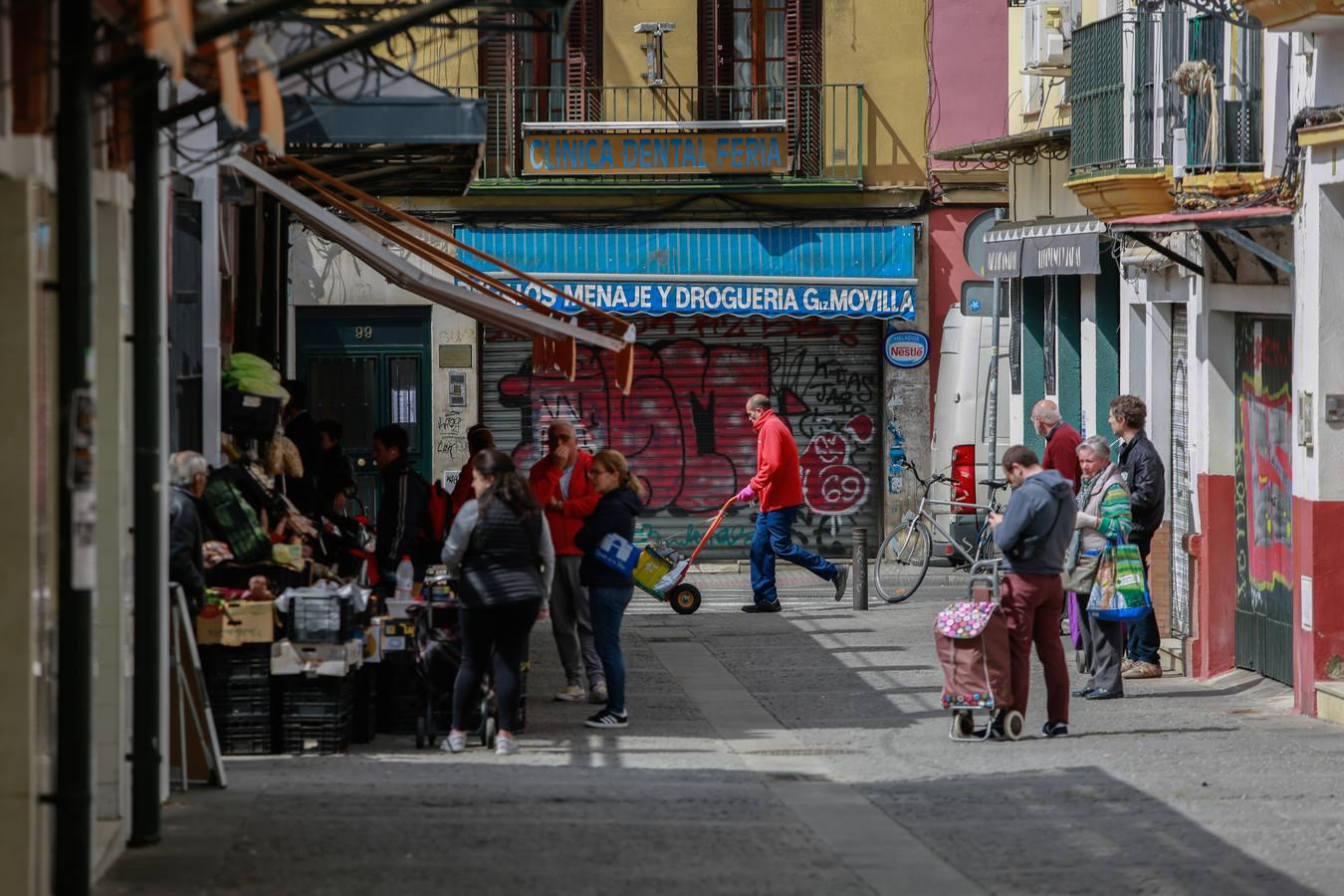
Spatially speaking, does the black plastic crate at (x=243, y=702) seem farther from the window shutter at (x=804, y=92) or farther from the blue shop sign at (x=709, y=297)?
the window shutter at (x=804, y=92)

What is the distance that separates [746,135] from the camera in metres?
24.4

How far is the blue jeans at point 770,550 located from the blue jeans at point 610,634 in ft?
21.2

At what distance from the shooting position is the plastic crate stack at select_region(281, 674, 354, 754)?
11.2 meters

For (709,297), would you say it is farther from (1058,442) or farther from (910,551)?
(1058,442)

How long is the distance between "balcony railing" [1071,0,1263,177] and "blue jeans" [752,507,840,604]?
12.6 ft

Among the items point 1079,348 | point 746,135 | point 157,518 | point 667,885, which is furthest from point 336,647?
point 746,135

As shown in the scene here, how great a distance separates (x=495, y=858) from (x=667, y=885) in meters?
0.79

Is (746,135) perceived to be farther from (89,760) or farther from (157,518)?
(89,760)

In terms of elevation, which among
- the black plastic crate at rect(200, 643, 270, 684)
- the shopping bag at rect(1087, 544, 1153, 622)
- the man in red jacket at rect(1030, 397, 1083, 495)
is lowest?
the black plastic crate at rect(200, 643, 270, 684)

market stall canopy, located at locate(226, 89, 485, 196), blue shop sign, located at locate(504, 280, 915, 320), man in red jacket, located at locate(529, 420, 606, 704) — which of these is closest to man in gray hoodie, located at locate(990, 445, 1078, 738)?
man in red jacket, located at locate(529, 420, 606, 704)

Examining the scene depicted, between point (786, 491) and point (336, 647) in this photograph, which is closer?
point (336, 647)

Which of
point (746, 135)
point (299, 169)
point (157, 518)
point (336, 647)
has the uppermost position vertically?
point (746, 135)

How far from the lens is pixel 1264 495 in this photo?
1511cm

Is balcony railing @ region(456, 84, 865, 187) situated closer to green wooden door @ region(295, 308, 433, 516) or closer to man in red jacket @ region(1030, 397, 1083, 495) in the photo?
green wooden door @ region(295, 308, 433, 516)
